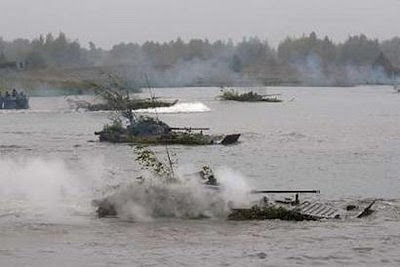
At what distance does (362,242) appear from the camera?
20.1 m

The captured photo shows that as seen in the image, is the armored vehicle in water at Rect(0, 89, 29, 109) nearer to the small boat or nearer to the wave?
the wave

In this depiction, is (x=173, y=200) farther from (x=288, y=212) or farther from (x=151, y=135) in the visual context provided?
(x=151, y=135)

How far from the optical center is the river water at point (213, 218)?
1855cm

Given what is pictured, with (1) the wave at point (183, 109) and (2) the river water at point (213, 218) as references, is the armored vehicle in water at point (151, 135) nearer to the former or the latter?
(2) the river water at point (213, 218)

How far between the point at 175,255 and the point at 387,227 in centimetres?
691

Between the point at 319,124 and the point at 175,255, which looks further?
the point at 319,124

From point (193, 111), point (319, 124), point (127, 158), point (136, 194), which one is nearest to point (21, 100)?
point (193, 111)

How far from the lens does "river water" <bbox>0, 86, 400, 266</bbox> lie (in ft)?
60.8

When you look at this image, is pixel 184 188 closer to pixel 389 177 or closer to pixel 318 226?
pixel 318 226

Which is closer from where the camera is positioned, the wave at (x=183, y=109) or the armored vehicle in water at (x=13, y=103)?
the wave at (x=183, y=109)

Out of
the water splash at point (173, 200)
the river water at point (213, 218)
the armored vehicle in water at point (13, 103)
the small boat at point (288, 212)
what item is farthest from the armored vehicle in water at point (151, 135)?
the armored vehicle in water at point (13, 103)

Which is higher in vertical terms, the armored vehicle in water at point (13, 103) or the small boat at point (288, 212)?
the armored vehicle in water at point (13, 103)

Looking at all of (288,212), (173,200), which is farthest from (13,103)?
(288,212)

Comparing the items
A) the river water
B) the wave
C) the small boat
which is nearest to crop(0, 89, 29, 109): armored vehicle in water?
Answer: the wave
